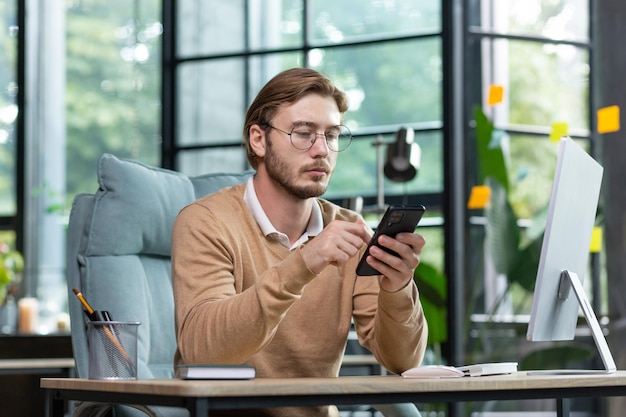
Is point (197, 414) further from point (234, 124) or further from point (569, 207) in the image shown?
point (234, 124)

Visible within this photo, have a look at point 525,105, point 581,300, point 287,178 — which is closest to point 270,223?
point 287,178

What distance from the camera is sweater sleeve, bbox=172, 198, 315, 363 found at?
5.61 ft

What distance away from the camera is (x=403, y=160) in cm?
445

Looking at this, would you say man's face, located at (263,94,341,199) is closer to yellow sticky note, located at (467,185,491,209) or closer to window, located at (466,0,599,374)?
window, located at (466,0,599,374)

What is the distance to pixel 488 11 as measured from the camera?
4617mm

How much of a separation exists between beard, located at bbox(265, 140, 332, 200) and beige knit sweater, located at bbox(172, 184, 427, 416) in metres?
0.10

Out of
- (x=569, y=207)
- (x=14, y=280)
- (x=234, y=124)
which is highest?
(x=234, y=124)

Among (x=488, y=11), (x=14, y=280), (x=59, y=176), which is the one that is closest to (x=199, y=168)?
(x=59, y=176)

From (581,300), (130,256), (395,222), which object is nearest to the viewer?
(395,222)

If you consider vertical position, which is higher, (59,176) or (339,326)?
(59,176)

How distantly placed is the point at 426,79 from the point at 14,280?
2.22 meters

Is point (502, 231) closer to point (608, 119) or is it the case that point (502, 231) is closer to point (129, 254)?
point (608, 119)

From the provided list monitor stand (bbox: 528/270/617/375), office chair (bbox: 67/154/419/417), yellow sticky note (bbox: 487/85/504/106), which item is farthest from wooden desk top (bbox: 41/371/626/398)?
yellow sticky note (bbox: 487/85/504/106)

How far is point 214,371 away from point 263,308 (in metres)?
0.24
